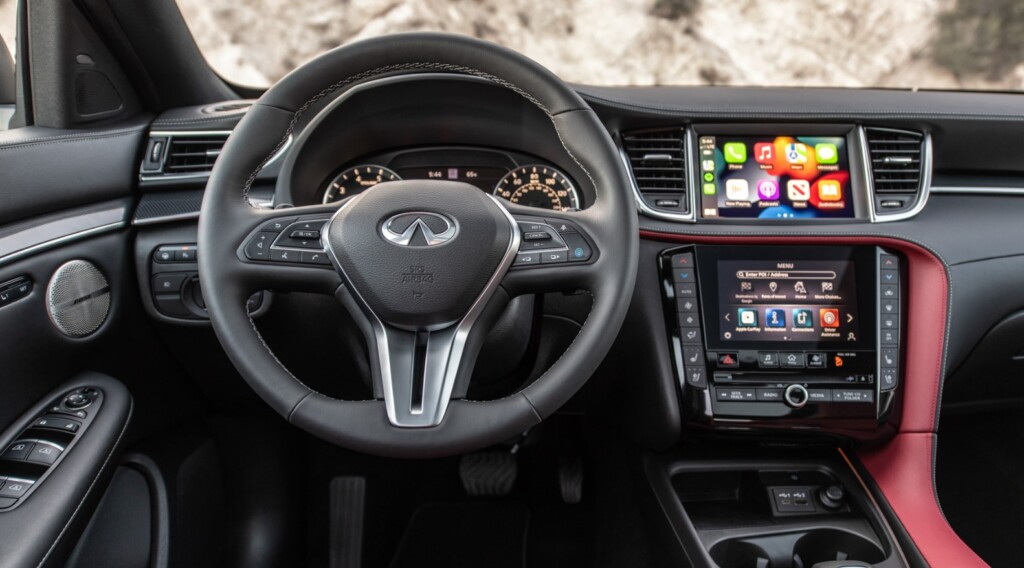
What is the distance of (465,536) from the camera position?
189 cm

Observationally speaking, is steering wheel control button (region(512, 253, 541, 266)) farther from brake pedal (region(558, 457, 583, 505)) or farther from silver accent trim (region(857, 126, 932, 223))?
brake pedal (region(558, 457, 583, 505))

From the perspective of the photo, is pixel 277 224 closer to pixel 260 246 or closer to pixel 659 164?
pixel 260 246

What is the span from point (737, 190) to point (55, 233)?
1.24 metres

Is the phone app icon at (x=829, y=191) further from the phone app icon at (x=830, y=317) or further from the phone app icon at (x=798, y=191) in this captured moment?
the phone app icon at (x=830, y=317)

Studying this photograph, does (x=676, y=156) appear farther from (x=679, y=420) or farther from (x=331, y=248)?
(x=331, y=248)

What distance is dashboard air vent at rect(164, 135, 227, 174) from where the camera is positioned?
4.84 ft

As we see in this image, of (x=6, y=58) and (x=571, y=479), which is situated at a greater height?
(x=6, y=58)

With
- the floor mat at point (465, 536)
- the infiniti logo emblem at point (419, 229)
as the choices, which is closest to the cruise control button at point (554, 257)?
the infiniti logo emblem at point (419, 229)

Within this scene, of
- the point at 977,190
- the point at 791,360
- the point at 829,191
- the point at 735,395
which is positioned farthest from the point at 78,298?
the point at 977,190

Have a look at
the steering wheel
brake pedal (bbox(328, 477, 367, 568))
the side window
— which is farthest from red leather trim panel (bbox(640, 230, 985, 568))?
the side window

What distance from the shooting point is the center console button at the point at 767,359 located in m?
1.44

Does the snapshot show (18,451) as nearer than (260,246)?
No

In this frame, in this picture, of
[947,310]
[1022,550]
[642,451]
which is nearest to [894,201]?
[947,310]

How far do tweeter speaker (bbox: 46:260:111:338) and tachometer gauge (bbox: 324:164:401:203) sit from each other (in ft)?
1.45
